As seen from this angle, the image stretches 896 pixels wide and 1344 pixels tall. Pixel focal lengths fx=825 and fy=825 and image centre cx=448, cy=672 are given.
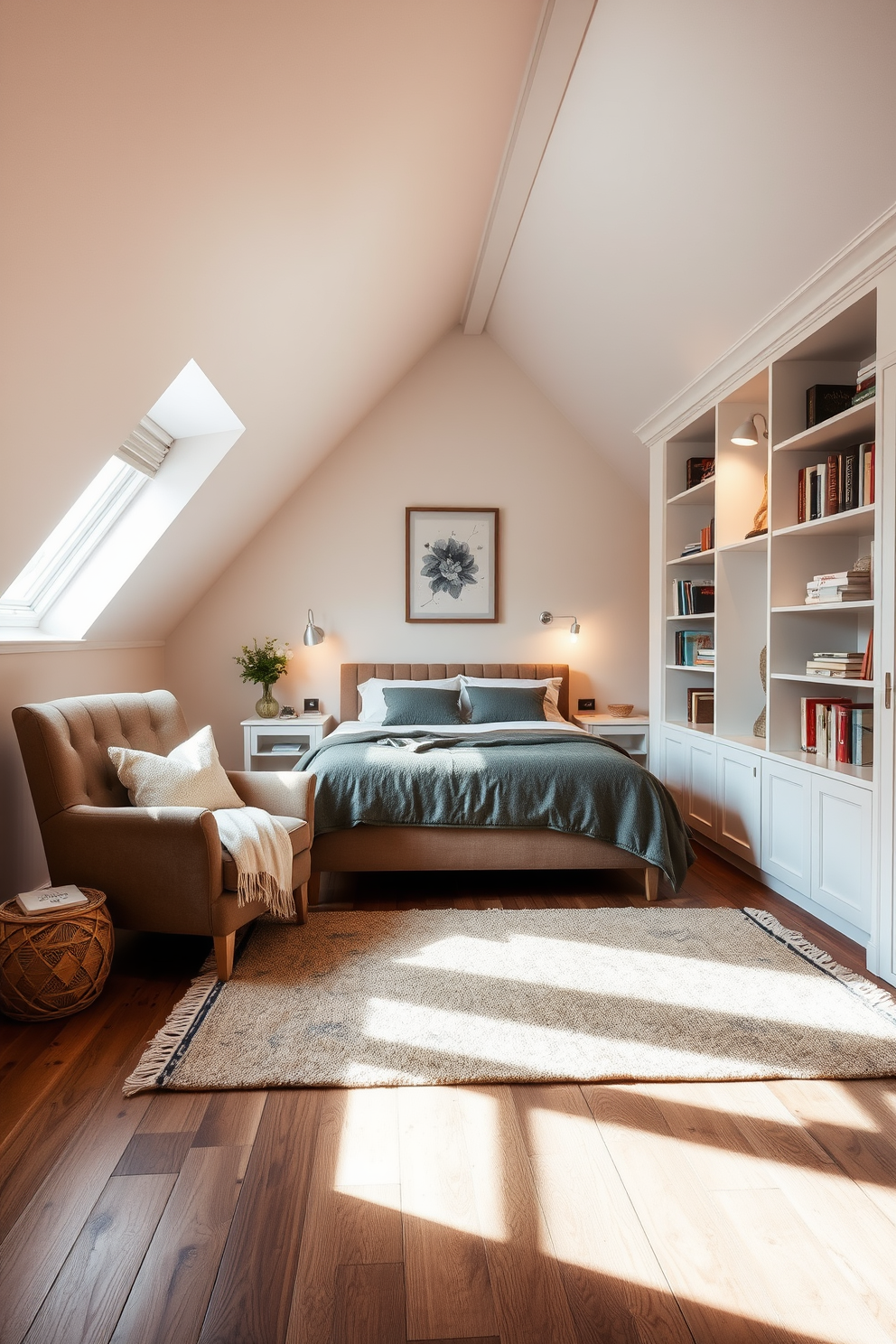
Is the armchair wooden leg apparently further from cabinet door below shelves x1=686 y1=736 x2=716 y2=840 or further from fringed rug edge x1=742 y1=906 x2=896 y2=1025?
cabinet door below shelves x1=686 y1=736 x2=716 y2=840

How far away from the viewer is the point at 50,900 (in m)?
2.46

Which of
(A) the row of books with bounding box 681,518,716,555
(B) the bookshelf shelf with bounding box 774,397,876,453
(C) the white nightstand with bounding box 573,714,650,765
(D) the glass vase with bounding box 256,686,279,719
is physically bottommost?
(C) the white nightstand with bounding box 573,714,650,765

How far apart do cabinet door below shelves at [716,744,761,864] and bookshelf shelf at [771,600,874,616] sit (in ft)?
2.12

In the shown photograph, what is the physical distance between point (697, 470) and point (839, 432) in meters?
1.36

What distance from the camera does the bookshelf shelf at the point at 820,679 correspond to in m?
3.05

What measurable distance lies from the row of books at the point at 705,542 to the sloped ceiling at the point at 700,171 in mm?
766

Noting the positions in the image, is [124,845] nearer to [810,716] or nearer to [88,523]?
[88,523]

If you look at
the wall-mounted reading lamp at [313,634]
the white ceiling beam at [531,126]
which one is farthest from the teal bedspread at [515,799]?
the white ceiling beam at [531,126]

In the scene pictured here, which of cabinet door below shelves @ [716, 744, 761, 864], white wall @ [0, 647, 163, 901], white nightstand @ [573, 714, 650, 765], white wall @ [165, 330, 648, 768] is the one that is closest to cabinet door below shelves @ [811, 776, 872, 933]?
cabinet door below shelves @ [716, 744, 761, 864]

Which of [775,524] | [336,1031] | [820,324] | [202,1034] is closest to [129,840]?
[202,1034]

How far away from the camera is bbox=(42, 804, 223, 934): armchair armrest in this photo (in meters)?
2.60

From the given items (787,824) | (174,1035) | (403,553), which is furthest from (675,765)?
(174,1035)

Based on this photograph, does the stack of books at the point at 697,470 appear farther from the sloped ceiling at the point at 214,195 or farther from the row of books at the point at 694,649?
the sloped ceiling at the point at 214,195

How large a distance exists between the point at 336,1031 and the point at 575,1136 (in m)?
0.75
